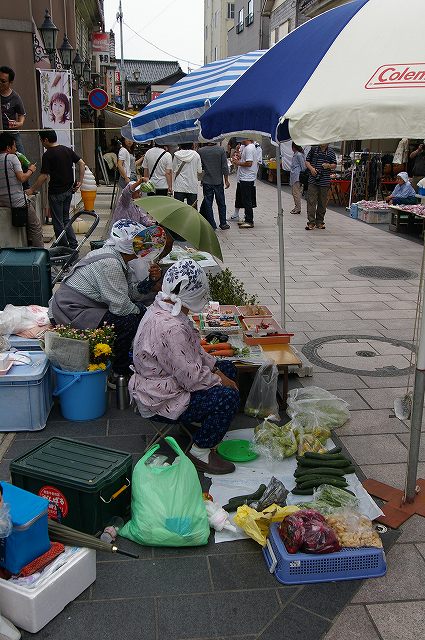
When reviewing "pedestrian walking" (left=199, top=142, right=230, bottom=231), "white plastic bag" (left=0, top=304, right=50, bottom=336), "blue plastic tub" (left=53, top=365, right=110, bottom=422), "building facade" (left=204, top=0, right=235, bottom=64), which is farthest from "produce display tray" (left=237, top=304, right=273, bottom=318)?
"building facade" (left=204, top=0, right=235, bottom=64)

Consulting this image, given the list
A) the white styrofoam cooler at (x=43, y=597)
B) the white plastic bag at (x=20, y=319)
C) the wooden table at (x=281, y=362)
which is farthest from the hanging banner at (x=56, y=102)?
the white styrofoam cooler at (x=43, y=597)

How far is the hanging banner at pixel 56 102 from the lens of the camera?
Result: 1277 centimetres

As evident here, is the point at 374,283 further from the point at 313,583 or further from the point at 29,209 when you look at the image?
the point at 313,583

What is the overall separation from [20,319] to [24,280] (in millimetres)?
1052

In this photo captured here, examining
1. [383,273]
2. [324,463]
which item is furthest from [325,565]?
[383,273]

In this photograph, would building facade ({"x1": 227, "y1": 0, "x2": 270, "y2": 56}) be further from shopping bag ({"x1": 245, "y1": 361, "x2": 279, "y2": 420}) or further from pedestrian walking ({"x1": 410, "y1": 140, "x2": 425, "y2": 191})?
shopping bag ({"x1": 245, "y1": 361, "x2": 279, "y2": 420})

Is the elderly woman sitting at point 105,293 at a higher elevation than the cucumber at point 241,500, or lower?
higher

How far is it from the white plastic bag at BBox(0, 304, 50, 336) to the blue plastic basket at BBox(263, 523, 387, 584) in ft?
10.5

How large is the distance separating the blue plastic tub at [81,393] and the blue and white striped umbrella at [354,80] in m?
2.36

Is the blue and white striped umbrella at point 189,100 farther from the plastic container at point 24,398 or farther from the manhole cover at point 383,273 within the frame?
the manhole cover at point 383,273

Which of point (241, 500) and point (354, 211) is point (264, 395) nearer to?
point (241, 500)

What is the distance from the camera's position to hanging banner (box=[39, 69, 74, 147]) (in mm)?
12773

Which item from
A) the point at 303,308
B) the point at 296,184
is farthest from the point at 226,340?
the point at 296,184

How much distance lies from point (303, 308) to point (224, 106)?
4000mm
